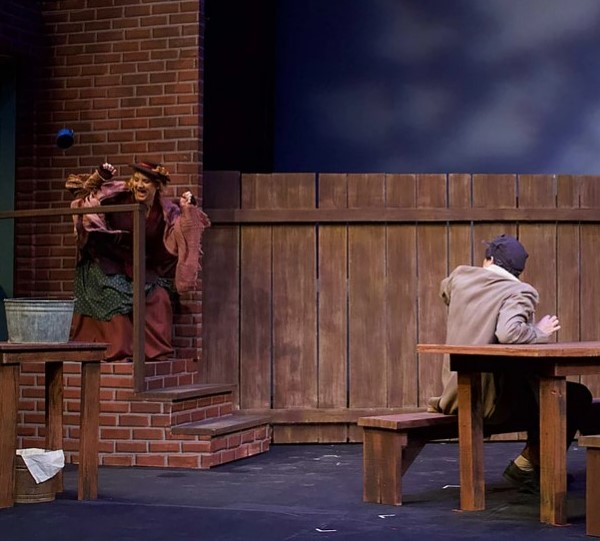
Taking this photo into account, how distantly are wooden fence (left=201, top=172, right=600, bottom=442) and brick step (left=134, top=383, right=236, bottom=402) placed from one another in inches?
18.5

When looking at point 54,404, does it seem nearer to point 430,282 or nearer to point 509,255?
point 509,255

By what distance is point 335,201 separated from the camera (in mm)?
8453

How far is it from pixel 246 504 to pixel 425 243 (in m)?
3.18

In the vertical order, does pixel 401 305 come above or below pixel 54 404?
above

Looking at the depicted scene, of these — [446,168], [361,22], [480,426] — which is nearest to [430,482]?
[480,426]

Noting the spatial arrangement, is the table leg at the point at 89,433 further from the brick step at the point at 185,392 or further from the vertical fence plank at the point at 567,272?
the vertical fence plank at the point at 567,272

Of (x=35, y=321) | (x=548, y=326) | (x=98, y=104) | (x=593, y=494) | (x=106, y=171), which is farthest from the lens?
(x=98, y=104)

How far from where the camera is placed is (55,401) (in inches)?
241

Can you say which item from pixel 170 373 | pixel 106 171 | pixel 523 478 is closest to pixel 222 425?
pixel 170 373

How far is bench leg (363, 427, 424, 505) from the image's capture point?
5750 millimetres

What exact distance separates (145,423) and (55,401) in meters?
1.19

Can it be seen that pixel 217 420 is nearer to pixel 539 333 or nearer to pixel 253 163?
pixel 539 333

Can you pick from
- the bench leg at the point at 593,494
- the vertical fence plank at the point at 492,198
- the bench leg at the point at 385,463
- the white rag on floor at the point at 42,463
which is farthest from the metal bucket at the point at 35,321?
the vertical fence plank at the point at 492,198

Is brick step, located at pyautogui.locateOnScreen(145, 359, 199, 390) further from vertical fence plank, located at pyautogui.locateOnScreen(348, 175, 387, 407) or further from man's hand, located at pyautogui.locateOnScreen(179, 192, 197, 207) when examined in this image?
vertical fence plank, located at pyautogui.locateOnScreen(348, 175, 387, 407)
